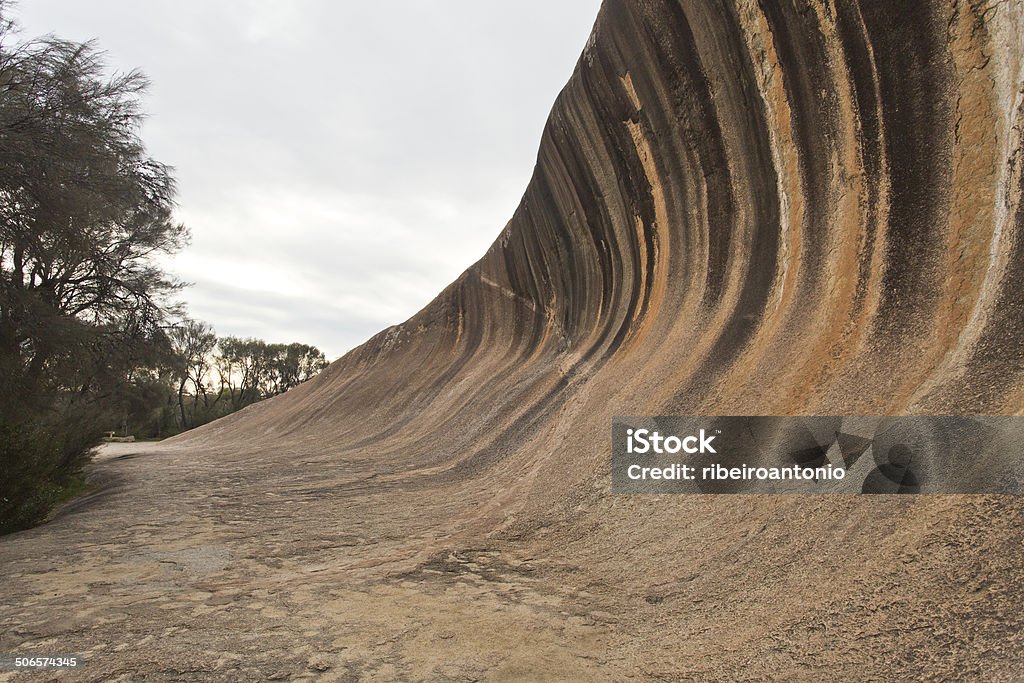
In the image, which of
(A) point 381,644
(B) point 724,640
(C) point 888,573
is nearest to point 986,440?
(C) point 888,573

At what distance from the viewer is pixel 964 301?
290cm

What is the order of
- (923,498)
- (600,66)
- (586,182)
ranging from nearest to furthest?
(923,498) → (600,66) → (586,182)

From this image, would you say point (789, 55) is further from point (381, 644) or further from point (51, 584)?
point (51, 584)

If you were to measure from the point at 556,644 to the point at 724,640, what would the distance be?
70 centimetres

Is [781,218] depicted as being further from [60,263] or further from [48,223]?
[60,263]

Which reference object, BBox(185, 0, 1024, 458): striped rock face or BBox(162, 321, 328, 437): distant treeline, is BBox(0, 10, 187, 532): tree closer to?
BBox(185, 0, 1024, 458): striped rock face

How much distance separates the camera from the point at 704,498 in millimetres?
3455

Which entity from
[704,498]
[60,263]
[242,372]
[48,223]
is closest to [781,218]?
[704,498]

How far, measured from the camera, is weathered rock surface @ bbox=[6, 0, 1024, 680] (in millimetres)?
2234

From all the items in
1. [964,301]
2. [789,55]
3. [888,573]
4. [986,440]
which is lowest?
[888,573]

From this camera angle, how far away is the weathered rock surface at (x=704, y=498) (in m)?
2.23

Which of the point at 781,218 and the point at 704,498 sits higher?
the point at 781,218

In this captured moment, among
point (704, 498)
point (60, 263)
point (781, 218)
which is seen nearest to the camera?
point (704, 498)

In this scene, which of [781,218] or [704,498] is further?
[781,218]
